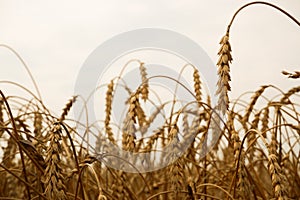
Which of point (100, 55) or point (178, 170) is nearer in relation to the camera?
point (178, 170)

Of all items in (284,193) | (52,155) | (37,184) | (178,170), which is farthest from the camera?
(37,184)

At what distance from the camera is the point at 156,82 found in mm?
2238

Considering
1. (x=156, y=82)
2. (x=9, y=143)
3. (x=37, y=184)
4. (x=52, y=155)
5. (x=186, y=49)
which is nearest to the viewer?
(x=52, y=155)

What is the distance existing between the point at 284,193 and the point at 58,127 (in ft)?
1.44

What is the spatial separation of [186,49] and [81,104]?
0.56 metres

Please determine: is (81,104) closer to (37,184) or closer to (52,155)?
(37,184)

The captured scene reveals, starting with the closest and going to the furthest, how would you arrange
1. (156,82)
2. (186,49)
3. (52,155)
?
(52,155), (186,49), (156,82)

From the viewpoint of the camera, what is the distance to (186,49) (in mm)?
2062

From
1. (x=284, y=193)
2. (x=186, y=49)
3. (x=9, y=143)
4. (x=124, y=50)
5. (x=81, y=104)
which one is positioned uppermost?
(x=124, y=50)

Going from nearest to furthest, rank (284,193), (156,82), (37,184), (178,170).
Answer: (284,193), (178,170), (37,184), (156,82)

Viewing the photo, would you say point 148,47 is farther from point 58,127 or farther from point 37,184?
point 58,127

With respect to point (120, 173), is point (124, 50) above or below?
above

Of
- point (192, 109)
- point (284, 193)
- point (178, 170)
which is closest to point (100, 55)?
point (192, 109)

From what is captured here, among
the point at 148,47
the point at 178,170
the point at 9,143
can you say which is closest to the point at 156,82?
the point at 148,47
